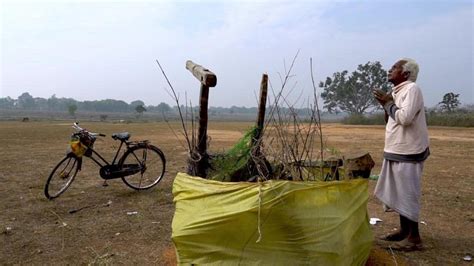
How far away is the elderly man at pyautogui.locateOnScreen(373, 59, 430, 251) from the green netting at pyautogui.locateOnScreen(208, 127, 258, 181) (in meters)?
1.29

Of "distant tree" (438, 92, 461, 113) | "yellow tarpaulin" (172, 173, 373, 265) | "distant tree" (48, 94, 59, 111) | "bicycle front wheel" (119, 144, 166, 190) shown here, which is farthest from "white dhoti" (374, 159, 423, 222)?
"distant tree" (48, 94, 59, 111)

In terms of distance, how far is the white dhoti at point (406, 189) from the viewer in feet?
11.3

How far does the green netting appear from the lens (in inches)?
139

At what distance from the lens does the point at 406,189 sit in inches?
136

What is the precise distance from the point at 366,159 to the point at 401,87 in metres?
0.71

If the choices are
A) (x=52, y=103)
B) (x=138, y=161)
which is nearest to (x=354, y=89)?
(x=138, y=161)

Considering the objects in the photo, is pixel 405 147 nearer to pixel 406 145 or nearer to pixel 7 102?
pixel 406 145

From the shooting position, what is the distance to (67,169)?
576cm

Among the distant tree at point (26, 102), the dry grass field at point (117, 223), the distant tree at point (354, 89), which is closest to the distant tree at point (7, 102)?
the distant tree at point (26, 102)

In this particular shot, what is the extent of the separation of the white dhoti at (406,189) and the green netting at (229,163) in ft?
4.37

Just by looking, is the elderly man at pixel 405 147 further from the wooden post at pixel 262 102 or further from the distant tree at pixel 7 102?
the distant tree at pixel 7 102

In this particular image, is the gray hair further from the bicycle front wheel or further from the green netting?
the bicycle front wheel

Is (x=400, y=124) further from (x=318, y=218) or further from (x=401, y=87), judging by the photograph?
(x=318, y=218)

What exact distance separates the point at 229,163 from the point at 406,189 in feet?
5.18
